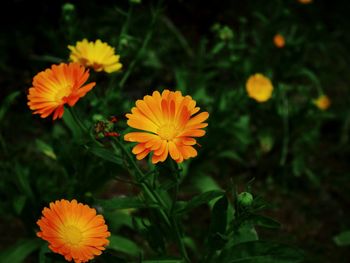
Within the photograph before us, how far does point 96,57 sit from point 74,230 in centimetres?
77

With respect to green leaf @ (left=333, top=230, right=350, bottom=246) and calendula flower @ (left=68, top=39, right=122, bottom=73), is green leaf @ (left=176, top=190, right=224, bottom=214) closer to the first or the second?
calendula flower @ (left=68, top=39, right=122, bottom=73)

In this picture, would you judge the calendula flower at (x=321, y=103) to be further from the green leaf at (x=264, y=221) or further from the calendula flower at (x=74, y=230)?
the calendula flower at (x=74, y=230)

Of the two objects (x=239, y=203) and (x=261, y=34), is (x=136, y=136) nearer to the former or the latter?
(x=239, y=203)

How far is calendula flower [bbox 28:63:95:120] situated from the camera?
150 cm

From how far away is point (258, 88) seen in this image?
302 cm

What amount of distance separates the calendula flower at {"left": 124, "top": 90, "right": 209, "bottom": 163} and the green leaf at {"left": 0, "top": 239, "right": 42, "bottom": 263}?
98 centimetres

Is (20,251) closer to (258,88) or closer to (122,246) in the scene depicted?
(122,246)

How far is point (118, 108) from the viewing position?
274 centimetres

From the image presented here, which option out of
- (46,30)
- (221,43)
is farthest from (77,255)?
(46,30)

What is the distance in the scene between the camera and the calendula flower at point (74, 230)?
1.38 meters

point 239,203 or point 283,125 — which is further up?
point 239,203

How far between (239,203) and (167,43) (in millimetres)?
2375

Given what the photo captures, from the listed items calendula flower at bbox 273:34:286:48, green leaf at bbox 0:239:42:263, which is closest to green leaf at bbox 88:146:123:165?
green leaf at bbox 0:239:42:263

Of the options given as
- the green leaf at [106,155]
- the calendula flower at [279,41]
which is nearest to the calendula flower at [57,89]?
the green leaf at [106,155]
